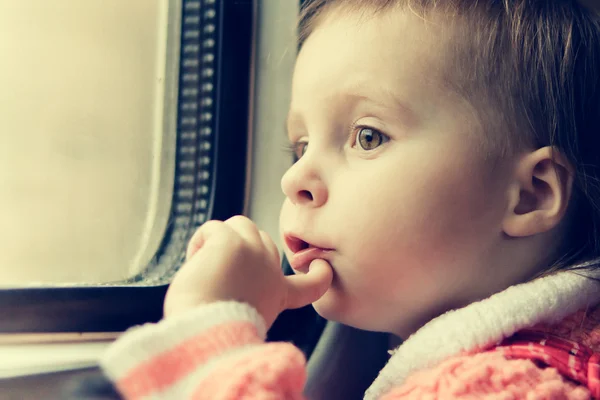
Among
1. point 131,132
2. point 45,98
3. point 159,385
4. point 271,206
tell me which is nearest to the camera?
point 159,385

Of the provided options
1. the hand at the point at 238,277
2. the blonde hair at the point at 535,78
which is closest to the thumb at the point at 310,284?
the hand at the point at 238,277

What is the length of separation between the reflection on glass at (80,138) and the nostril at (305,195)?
319mm

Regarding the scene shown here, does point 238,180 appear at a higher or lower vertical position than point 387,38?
lower

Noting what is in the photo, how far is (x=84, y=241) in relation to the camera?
814 millimetres

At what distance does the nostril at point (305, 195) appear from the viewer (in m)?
0.69

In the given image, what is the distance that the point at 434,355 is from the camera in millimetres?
646

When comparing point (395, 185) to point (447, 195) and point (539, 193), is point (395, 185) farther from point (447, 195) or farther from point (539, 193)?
point (539, 193)

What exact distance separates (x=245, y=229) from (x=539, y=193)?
1.13 ft

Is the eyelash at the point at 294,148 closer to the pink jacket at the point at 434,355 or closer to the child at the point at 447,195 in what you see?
the child at the point at 447,195

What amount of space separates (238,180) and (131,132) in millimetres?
211

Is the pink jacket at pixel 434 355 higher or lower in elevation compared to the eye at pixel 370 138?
lower

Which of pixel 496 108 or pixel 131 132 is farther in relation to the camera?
pixel 131 132

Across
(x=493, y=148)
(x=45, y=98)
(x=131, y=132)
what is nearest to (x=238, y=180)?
(x=131, y=132)

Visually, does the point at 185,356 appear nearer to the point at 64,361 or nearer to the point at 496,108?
the point at 64,361
